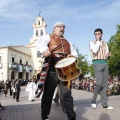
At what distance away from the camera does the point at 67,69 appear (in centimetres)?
466

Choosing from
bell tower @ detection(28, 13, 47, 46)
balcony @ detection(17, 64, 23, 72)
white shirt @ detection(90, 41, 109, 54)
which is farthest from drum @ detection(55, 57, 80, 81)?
bell tower @ detection(28, 13, 47, 46)

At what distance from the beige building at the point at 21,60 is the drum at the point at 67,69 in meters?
55.5

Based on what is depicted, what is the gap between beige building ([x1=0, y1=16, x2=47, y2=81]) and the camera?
65.5 m

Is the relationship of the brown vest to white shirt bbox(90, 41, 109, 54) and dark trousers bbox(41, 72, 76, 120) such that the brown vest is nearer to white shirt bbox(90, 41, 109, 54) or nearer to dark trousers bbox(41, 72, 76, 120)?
dark trousers bbox(41, 72, 76, 120)

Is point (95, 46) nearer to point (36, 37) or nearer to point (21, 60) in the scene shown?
point (21, 60)

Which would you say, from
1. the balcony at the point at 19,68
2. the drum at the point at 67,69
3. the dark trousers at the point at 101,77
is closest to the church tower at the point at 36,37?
the balcony at the point at 19,68

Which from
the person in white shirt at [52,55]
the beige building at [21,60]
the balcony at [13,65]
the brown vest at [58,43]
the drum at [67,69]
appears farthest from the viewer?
the balcony at [13,65]

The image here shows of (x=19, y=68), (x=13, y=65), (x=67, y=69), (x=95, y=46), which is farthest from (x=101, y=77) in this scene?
(x=19, y=68)

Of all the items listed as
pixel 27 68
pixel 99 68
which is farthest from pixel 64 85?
pixel 27 68

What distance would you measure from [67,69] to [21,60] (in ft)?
235

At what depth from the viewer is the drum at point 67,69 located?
4.66 metres

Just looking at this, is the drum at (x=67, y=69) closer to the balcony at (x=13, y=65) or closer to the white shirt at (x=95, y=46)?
the white shirt at (x=95, y=46)

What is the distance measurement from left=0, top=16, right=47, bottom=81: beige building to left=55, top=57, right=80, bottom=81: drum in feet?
182

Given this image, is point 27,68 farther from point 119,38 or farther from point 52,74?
point 52,74
